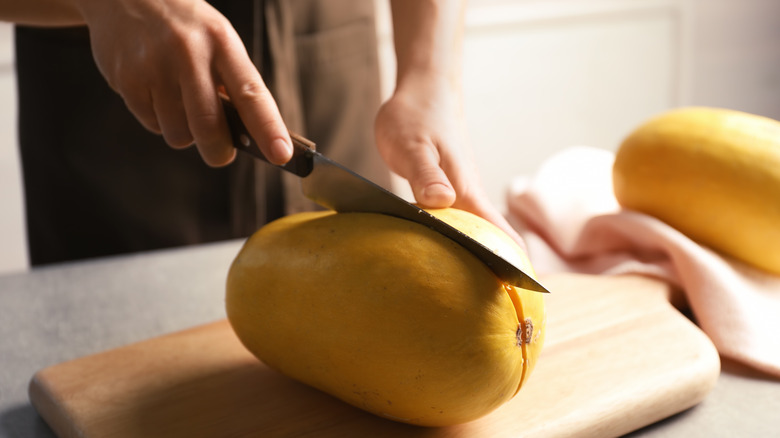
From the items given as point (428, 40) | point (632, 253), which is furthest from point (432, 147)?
point (632, 253)

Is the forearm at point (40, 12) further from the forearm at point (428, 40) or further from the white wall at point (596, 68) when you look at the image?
the white wall at point (596, 68)

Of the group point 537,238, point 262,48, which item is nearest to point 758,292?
point 537,238

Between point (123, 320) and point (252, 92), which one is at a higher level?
point (252, 92)

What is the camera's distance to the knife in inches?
28.7

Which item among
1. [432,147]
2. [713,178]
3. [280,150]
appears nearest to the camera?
[280,150]

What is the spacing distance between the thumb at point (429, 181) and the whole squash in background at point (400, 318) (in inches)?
2.1

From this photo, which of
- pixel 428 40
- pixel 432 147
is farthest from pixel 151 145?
pixel 432 147

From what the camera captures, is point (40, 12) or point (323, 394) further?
point (40, 12)

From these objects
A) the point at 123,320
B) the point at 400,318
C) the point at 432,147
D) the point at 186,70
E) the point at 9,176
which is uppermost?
the point at 186,70

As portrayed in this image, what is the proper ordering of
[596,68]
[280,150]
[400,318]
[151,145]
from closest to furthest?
[400,318] < [280,150] < [151,145] < [596,68]

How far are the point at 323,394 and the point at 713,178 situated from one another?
75 centimetres

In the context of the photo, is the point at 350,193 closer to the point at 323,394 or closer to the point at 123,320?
the point at 323,394

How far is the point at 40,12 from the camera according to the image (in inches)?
40.2

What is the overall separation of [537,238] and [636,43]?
8.78ft
